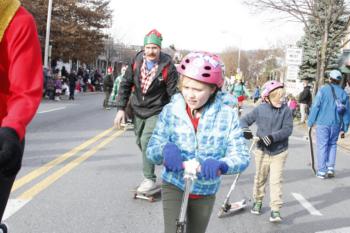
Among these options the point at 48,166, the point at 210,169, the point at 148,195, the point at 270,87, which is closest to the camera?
the point at 210,169

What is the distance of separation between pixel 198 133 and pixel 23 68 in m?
1.32

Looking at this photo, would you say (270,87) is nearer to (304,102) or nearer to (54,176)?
(54,176)

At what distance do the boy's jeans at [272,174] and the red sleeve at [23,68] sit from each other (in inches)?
165

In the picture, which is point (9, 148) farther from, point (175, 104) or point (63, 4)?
point (63, 4)

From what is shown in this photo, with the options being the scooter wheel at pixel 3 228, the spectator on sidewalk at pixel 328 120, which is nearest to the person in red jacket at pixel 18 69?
the scooter wheel at pixel 3 228

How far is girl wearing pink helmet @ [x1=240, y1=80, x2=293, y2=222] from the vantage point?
20.2ft

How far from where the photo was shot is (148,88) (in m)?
6.30

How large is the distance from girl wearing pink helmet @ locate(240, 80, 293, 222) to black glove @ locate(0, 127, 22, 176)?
13.9ft

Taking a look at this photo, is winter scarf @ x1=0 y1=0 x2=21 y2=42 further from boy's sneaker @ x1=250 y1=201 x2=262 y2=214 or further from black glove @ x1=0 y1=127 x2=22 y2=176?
boy's sneaker @ x1=250 y1=201 x2=262 y2=214

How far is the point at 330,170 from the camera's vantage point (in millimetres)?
9508

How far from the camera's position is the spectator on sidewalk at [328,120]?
944 cm

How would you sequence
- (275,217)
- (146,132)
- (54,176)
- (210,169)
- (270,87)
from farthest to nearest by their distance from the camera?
1. (54,176)
2. (146,132)
3. (270,87)
4. (275,217)
5. (210,169)

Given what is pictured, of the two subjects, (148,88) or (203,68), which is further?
(148,88)

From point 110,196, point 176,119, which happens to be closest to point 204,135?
point 176,119
